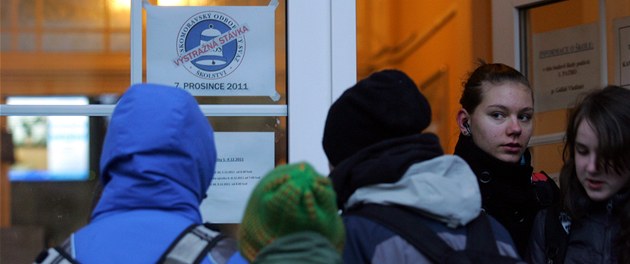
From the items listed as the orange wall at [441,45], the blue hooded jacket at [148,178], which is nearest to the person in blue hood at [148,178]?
the blue hooded jacket at [148,178]

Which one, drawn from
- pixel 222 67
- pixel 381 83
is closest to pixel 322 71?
pixel 222 67

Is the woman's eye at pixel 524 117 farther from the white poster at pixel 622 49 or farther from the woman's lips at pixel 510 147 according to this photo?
Result: the white poster at pixel 622 49

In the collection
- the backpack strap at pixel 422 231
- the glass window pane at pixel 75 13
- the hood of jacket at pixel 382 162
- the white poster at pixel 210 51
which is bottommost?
the backpack strap at pixel 422 231

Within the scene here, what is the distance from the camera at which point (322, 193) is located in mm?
1736

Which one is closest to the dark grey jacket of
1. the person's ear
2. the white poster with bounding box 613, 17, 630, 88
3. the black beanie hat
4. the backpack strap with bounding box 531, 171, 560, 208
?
the backpack strap with bounding box 531, 171, 560, 208

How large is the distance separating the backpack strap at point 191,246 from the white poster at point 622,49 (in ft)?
9.67

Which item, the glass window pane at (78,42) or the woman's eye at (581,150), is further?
the glass window pane at (78,42)

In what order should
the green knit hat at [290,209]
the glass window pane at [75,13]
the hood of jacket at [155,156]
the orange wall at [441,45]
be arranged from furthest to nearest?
1. the orange wall at [441,45]
2. the glass window pane at [75,13]
3. the hood of jacket at [155,156]
4. the green knit hat at [290,209]

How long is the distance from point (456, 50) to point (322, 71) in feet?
5.26

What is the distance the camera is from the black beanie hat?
2434mm

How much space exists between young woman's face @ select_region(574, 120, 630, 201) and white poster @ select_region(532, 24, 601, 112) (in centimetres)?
196

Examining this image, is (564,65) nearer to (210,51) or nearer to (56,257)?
(210,51)

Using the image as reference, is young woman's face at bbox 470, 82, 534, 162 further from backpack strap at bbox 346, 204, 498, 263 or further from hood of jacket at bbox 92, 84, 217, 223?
hood of jacket at bbox 92, 84, 217, 223

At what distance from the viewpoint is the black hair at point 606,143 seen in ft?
9.57
